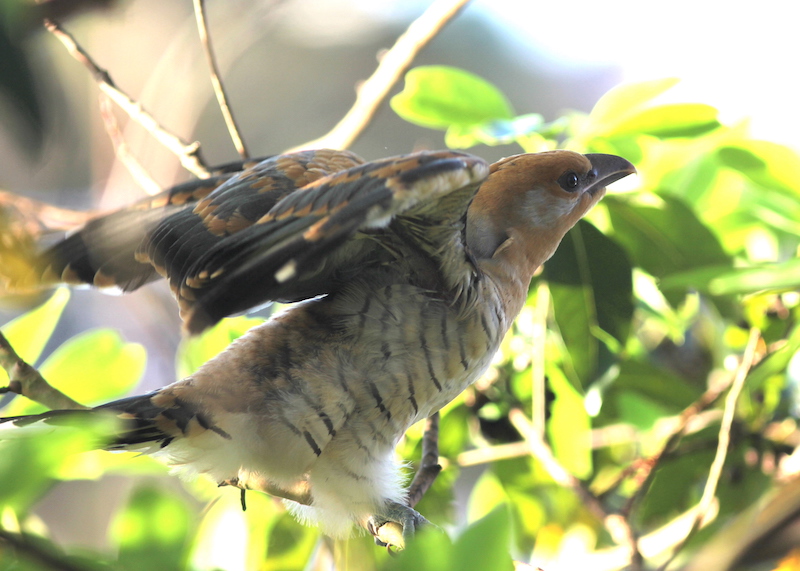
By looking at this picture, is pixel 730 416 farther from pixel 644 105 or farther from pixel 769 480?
pixel 644 105

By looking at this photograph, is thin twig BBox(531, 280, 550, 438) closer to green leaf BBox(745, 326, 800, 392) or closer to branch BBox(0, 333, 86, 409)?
green leaf BBox(745, 326, 800, 392)

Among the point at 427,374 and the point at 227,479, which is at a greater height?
the point at 427,374

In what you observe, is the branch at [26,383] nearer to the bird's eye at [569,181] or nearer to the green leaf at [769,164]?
the bird's eye at [569,181]

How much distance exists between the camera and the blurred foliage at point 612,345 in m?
1.16

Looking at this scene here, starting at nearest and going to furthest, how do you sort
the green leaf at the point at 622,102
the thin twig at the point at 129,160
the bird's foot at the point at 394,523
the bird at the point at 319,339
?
the bird at the point at 319,339
the bird's foot at the point at 394,523
the green leaf at the point at 622,102
the thin twig at the point at 129,160

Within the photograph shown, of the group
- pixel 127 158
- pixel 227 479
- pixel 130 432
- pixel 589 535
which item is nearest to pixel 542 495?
pixel 589 535

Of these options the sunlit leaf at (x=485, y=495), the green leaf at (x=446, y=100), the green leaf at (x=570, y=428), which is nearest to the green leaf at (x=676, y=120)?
the green leaf at (x=446, y=100)

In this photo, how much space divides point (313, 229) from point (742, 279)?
2.16 ft

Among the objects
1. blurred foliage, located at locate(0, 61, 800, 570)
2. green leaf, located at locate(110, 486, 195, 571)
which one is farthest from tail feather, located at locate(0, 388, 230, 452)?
green leaf, located at locate(110, 486, 195, 571)

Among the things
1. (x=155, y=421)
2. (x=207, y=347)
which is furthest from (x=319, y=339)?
(x=207, y=347)

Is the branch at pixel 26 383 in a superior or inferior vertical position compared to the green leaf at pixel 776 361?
superior

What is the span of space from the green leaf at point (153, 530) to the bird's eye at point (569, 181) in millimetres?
917

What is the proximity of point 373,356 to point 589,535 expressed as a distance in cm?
79

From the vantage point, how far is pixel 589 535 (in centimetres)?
147
